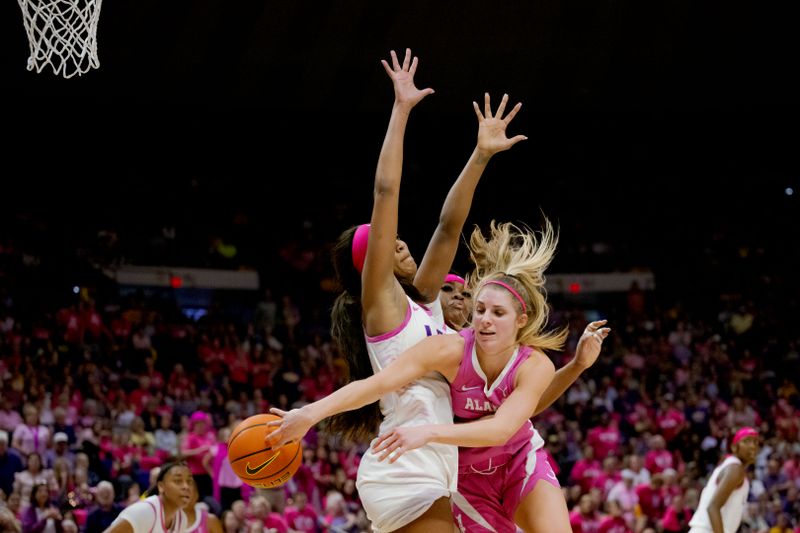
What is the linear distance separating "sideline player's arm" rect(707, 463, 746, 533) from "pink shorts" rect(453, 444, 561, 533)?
3205mm

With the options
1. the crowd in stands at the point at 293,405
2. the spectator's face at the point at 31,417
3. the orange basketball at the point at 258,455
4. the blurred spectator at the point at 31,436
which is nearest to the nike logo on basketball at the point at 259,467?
the orange basketball at the point at 258,455

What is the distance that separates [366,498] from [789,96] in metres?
13.7

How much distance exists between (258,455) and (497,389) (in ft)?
2.63

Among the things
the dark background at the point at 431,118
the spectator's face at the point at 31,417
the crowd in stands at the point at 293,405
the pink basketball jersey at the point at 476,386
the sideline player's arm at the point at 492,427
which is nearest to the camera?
the sideline player's arm at the point at 492,427

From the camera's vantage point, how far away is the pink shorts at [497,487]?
12.6 ft

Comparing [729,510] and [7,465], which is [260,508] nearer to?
[7,465]

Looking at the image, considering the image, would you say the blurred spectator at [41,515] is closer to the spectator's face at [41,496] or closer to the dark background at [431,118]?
the spectator's face at [41,496]

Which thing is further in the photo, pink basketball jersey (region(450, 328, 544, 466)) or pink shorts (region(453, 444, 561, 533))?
pink shorts (region(453, 444, 561, 533))

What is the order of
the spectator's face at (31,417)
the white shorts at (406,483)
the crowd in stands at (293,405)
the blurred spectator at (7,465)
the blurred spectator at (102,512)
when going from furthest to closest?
the spectator's face at (31,417) → the crowd in stands at (293,405) → the blurred spectator at (7,465) → the blurred spectator at (102,512) → the white shorts at (406,483)

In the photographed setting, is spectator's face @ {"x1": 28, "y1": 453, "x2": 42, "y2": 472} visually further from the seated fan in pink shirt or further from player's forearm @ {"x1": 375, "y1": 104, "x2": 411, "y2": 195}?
player's forearm @ {"x1": 375, "y1": 104, "x2": 411, "y2": 195}

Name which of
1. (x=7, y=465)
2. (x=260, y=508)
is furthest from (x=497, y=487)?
(x=7, y=465)

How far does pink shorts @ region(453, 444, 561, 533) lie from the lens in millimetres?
3854

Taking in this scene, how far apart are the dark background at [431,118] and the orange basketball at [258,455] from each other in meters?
9.67

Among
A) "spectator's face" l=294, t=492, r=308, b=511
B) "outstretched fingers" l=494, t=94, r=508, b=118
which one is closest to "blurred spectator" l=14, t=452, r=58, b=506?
"spectator's face" l=294, t=492, r=308, b=511
